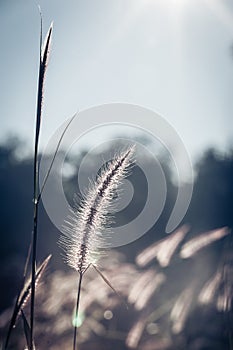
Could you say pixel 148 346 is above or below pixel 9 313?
above

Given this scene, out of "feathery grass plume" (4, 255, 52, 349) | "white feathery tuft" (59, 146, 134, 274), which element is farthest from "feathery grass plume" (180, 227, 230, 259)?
"feathery grass plume" (4, 255, 52, 349)

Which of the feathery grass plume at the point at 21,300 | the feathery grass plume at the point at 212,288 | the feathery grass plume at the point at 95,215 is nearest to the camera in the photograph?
the feathery grass plume at the point at 21,300

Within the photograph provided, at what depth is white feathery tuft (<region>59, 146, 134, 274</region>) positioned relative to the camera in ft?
5.22

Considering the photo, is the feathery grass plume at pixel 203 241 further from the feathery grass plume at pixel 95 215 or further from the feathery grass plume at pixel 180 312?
the feathery grass plume at pixel 95 215

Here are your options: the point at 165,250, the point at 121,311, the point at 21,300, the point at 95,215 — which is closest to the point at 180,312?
the point at 165,250

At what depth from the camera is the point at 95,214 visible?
1616 millimetres

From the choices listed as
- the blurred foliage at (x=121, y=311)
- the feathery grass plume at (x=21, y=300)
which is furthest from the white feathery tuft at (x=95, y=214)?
the blurred foliage at (x=121, y=311)

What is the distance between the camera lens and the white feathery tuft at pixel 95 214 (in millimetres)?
1590

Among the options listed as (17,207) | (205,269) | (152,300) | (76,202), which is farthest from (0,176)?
(76,202)

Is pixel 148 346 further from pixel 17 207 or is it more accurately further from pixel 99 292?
pixel 17 207

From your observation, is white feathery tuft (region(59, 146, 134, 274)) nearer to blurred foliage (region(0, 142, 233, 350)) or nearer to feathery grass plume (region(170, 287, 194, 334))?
blurred foliage (region(0, 142, 233, 350))

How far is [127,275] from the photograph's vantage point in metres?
2.55

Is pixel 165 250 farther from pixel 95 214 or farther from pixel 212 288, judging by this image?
pixel 95 214

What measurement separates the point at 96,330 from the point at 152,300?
0.48 meters
